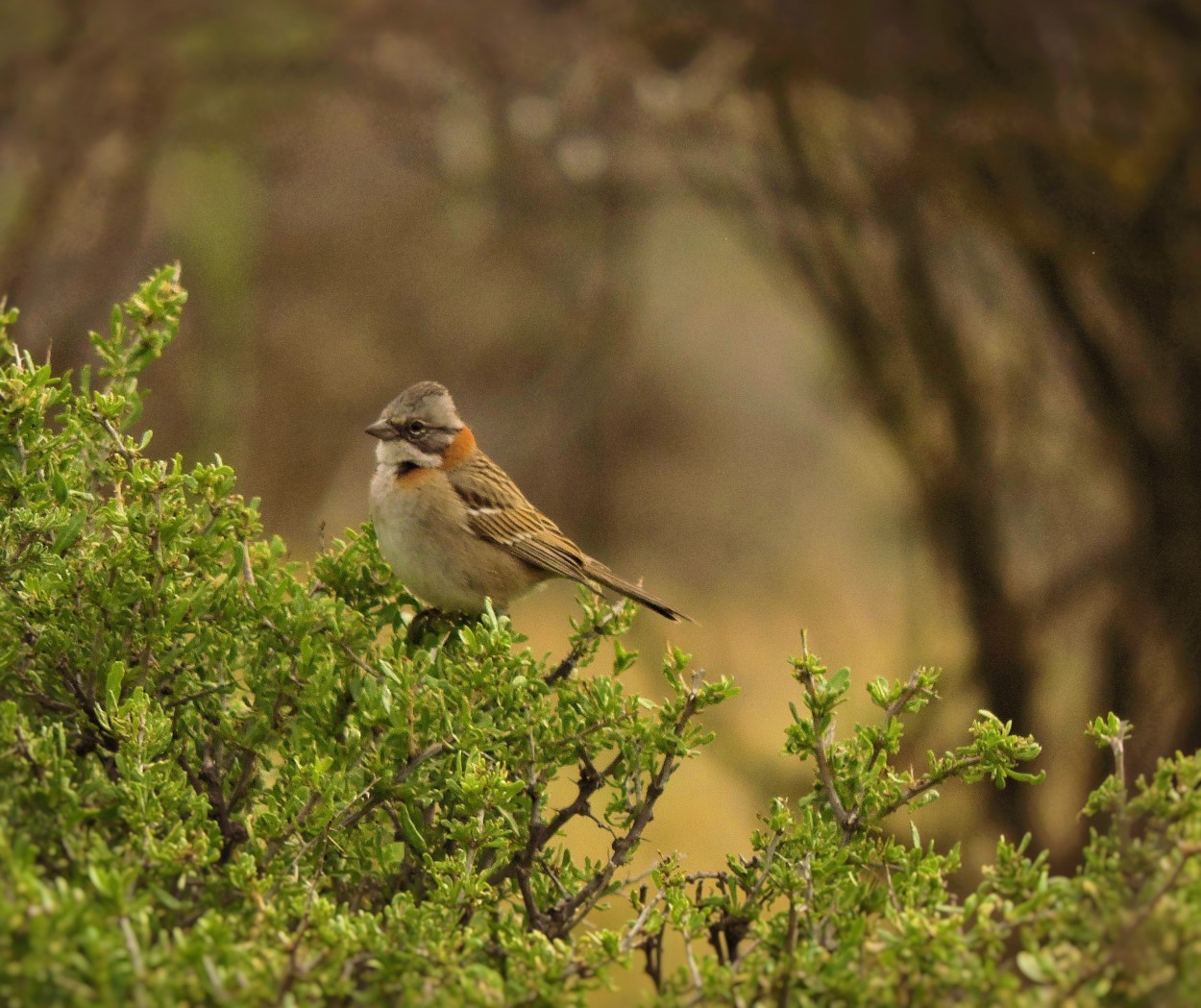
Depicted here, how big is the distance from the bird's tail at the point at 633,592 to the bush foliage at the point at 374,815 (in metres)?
0.80

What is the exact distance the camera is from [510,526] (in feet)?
10.5

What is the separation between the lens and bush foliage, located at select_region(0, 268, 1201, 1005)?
1198 millimetres

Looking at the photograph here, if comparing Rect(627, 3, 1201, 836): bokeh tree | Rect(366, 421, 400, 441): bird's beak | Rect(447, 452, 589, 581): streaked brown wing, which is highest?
Rect(627, 3, 1201, 836): bokeh tree

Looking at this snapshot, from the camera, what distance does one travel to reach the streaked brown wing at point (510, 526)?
316 centimetres

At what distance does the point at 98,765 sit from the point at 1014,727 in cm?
369

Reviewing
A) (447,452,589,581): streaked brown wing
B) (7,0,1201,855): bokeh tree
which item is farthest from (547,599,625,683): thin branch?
(7,0,1201,855): bokeh tree

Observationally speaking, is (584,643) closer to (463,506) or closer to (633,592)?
(633,592)

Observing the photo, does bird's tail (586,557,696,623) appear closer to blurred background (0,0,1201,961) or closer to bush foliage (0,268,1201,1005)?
bush foliage (0,268,1201,1005)

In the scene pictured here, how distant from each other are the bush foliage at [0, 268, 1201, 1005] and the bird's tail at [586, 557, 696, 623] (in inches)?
31.5

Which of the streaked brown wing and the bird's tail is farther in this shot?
the streaked brown wing

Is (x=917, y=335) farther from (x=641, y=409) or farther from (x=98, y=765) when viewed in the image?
(x=98, y=765)

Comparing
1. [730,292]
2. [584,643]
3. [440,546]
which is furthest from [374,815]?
[730,292]

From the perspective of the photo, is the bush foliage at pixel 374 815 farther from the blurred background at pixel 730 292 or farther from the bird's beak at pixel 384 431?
the blurred background at pixel 730 292

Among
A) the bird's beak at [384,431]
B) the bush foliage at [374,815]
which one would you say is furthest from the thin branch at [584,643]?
the bird's beak at [384,431]
